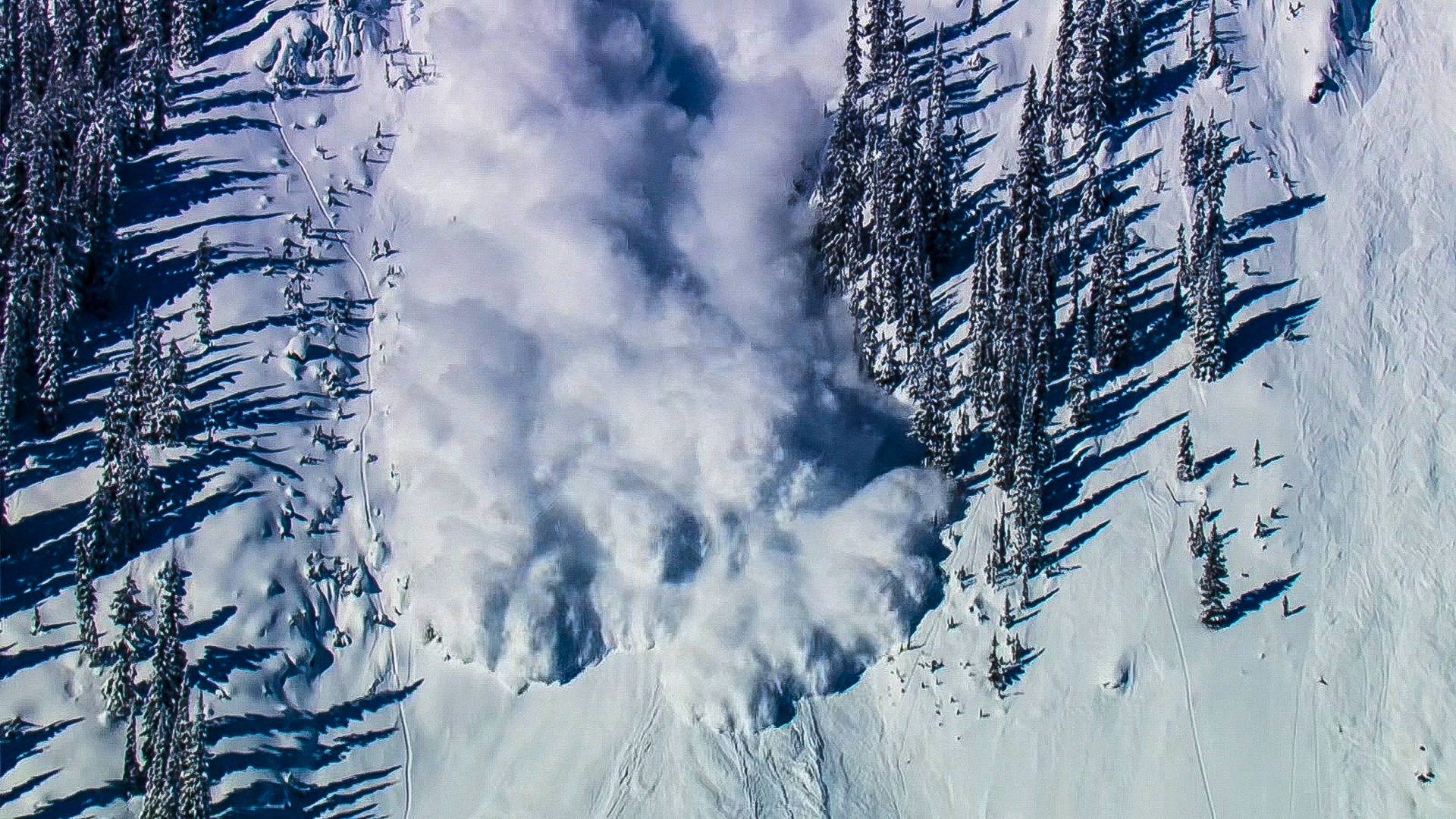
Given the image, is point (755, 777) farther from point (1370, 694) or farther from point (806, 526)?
point (1370, 694)

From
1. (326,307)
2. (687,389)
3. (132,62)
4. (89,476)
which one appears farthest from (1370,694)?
(132,62)

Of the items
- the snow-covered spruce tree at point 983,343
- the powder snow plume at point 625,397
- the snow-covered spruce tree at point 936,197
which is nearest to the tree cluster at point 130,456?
the powder snow plume at point 625,397

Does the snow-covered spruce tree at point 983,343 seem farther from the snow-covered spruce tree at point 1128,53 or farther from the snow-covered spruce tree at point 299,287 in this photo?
the snow-covered spruce tree at point 299,287

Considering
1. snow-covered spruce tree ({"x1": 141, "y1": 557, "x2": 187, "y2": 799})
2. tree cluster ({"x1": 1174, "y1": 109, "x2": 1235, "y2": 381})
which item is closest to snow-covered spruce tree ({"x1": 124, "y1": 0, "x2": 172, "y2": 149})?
snow-covered spruce tree ({"x1": 141, "y1": 557, "x2": 187, "y2": 799})

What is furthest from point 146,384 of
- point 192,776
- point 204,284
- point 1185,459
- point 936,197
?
point 1185,459

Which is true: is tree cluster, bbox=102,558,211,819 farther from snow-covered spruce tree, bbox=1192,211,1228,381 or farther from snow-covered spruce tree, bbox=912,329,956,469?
snow-covered spruce tree, bbox=1192,211,1228,381

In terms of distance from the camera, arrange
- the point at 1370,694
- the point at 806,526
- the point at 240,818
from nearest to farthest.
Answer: the point at 240,818, the point at 1370,694, the point at 806,526
